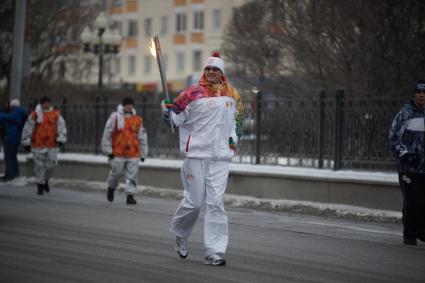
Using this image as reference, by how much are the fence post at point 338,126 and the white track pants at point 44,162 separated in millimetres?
5632

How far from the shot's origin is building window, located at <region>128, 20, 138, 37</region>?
77.8 m

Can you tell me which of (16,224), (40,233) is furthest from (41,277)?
(16,224)

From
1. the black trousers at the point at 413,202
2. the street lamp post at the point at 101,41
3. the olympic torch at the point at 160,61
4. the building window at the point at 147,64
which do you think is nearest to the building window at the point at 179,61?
the building window at the point at 147,64

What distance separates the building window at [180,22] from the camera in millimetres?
74875

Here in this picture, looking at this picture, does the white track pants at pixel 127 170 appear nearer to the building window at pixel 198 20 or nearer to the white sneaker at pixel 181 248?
the white sneaker at pixel 181 248

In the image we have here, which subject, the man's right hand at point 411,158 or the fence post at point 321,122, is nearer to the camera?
the man's right hand at point 411,158

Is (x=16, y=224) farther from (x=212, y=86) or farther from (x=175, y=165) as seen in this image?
(x=175, y=165)

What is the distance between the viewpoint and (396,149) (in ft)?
42.3

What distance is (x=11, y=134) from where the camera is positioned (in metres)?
24.4

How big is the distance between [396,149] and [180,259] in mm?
3429

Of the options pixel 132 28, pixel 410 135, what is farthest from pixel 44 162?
pixel 132 28

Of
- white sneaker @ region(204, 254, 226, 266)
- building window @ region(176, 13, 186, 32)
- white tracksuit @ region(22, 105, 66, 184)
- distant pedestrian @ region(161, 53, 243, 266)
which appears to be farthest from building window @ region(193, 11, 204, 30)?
white sneaker @ region(204, 254, 226, 266)

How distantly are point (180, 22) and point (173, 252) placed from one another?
212ft

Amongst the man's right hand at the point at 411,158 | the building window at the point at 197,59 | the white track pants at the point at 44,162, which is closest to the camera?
the man's right hand at the point at 411,158
